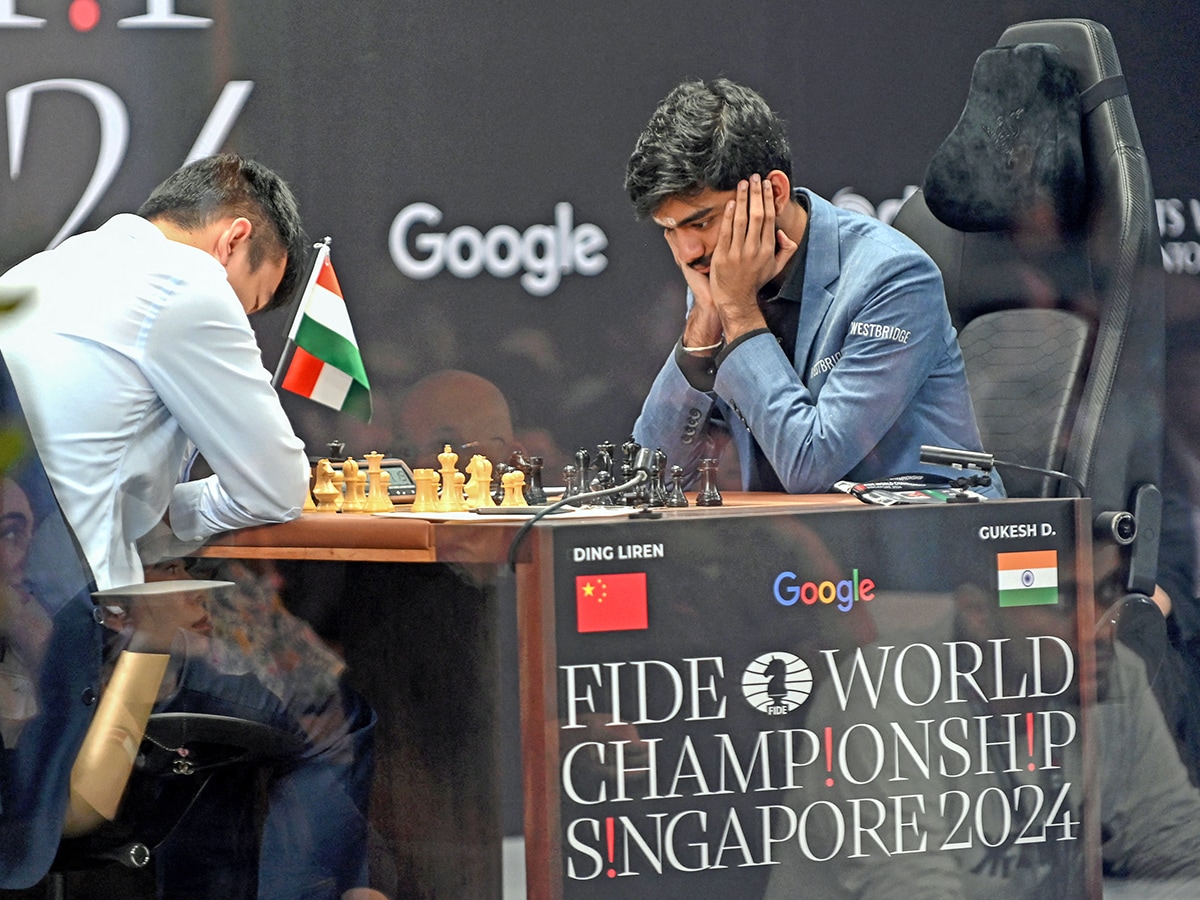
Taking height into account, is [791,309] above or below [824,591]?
above

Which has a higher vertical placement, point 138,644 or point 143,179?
point 143,179

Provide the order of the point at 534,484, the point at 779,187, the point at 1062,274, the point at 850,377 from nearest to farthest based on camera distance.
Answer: the point at 534,484, the point at 850,377, the point at 779,187, the point at 1062,274

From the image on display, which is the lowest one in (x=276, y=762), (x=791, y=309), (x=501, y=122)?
(x=276, y=762)

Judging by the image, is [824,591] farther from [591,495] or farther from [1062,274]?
[1062,274]

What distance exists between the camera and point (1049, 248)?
2.79 m

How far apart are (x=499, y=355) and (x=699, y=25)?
1.05 metres

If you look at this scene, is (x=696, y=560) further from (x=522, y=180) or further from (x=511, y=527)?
(x=522, y=180)

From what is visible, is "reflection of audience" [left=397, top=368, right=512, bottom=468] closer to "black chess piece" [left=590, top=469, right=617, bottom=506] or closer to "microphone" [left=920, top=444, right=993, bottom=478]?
"black chess piece" [left=590, top=469, right=617, bottom=506]

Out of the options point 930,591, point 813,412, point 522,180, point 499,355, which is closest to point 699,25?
point 522,180

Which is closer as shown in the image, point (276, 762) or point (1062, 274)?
point (276, 762)

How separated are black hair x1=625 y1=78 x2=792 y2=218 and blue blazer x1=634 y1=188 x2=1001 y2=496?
0.72 ft

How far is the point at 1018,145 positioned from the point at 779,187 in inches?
21.2

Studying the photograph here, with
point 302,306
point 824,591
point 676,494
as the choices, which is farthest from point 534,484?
point 302,306

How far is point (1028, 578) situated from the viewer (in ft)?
6.49
